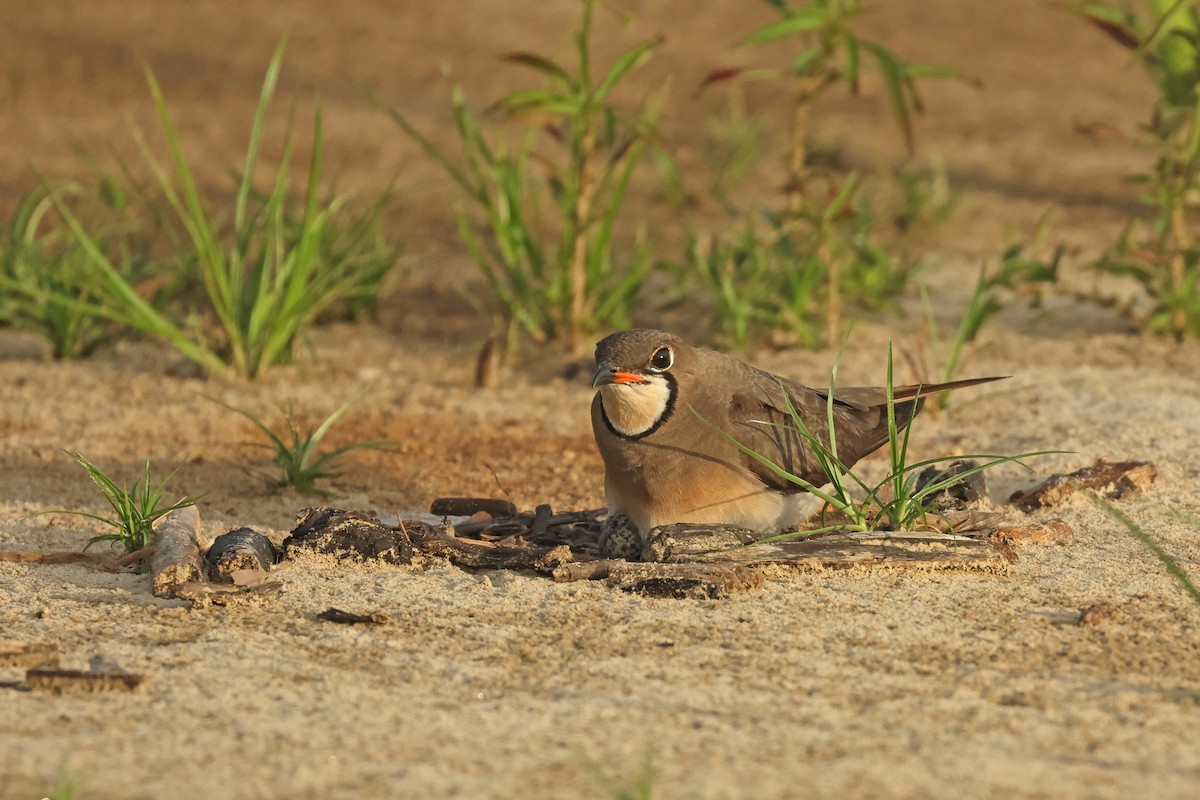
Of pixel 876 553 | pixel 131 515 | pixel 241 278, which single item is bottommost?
pixel 876 553

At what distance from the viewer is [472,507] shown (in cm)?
460

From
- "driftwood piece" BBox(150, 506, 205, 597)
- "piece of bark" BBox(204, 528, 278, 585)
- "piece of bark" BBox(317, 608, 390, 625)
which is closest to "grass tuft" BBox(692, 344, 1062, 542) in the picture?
"piece of bark" BBox(317, 608, 390, 625)

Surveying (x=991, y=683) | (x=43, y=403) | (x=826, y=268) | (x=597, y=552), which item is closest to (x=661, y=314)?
(x=826, y=268)

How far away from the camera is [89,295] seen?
6770mm

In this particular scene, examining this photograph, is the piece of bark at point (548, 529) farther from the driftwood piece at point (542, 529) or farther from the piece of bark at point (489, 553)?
the piece of bark at point (489, 553)

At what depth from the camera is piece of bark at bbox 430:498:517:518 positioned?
458cm

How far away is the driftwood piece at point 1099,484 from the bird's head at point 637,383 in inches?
47.4

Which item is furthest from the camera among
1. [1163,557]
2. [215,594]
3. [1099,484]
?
[1099,484]

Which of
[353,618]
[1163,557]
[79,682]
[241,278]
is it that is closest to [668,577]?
[353,618]

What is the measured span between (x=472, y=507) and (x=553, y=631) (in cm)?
115

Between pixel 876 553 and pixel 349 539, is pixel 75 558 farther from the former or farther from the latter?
pixel 876 553

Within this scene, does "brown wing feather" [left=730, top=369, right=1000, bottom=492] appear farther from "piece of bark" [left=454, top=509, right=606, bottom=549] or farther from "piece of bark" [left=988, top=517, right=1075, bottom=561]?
"piece of bark" [left=454, top=509, right=606, bottom=549]

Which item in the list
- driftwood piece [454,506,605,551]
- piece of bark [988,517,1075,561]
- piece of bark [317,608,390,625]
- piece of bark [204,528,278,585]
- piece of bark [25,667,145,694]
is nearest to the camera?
piece of bark [25,667,145,694]

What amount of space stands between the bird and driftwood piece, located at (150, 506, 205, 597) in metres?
1.07
